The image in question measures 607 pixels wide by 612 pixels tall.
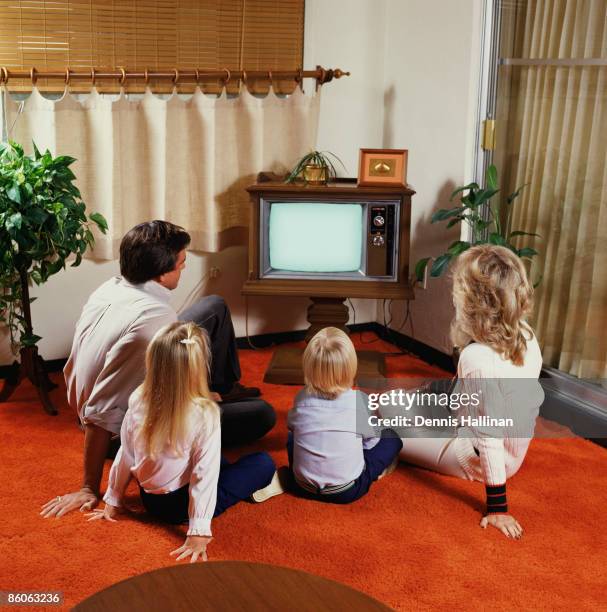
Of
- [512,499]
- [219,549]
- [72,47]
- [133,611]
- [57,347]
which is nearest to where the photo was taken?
[133,611]

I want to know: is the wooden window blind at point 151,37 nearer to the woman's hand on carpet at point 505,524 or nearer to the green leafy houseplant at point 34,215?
the green leafy houseplant at point 34,215

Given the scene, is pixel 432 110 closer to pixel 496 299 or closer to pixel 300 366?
pixel 300 366

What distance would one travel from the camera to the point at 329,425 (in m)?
2.23

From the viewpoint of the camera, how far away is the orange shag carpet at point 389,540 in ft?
6.33

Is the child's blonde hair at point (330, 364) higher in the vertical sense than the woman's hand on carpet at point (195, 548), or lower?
higher

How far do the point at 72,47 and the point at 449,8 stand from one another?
5.46 ft

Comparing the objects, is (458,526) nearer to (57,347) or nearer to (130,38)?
(57,347)

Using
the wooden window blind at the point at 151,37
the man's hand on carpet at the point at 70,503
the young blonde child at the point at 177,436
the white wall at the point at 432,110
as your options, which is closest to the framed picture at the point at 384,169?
the white wall at the point at 432,110

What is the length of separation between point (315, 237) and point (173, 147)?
31.1 inches

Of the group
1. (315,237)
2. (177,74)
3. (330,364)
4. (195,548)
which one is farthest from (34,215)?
(195,548)

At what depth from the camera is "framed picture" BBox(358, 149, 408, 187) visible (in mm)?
3326

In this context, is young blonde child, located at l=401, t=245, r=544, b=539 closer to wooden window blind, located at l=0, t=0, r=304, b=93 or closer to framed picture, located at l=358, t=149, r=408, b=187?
framed picture, located at l=358, t=149, r=408, b=187

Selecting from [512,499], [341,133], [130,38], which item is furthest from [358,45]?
[512,499]

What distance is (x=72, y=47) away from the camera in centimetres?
334
